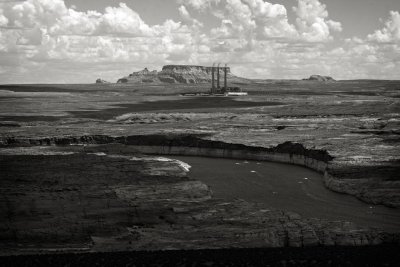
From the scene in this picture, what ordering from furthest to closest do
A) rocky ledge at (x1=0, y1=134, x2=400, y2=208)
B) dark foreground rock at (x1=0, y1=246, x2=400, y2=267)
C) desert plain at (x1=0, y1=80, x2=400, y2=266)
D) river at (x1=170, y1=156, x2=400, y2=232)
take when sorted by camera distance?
rocky ledge at (x1=0, y1=134, x2=400, y2=208)
river at (x1=170, y1=156, x2=400, y2=232)
desert plain at (x1=0, y1=80, x2=400, y2=266)
dark foreground rock at (x1=0, y1=246, x2=400, y2=267)

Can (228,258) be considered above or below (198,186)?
above

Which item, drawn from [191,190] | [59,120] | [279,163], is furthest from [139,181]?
[59,120]

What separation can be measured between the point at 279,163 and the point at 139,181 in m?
16.1

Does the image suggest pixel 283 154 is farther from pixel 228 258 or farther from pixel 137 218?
pixel 228 258

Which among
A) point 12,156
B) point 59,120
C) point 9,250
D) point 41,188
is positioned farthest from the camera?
point 59,120

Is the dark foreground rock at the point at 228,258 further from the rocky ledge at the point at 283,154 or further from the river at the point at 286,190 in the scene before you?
the rocky ledge at the point at 283,154

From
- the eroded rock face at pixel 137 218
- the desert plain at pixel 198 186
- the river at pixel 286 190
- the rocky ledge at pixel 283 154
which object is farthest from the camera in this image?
the rocky ledge at pixel 283 154

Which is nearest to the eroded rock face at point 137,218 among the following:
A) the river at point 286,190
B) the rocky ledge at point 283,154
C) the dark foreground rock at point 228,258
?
the dark foreground rock at point 228,258

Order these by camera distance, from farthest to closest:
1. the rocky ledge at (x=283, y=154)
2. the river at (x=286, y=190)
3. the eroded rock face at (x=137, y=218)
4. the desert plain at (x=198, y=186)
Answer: the rocky ledge at (x=283, y=154) → the river at (x=286, y=190) → the desert plain at (x=198, y=186) → the eroded rock face at (x=137, y=218)

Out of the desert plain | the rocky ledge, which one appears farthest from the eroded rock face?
the rocky ledge

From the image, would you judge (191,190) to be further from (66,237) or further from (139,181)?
(66,237)

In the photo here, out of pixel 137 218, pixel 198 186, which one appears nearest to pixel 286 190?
pixel 198 186

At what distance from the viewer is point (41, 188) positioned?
30703 millimetres

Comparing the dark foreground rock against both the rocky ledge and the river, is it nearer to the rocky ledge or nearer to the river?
the river
